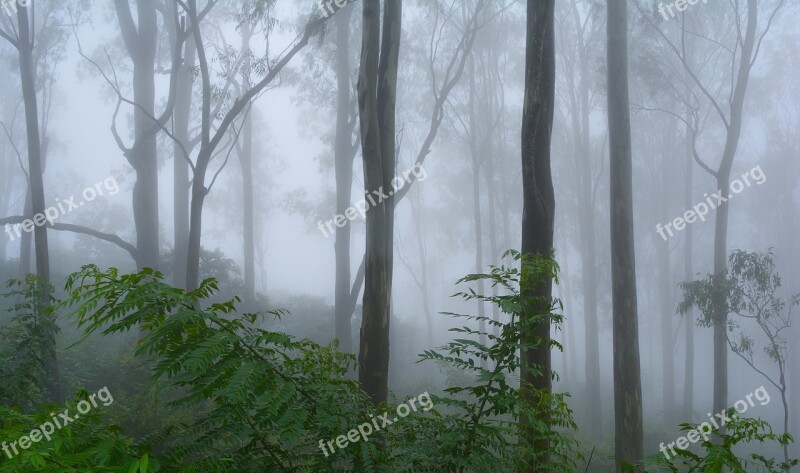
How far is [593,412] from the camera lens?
1475cm

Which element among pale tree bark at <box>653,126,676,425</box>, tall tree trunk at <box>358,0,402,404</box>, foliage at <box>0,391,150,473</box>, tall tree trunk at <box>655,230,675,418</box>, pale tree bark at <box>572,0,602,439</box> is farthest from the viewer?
pale tree bark at <box>653,126,676,425</box>

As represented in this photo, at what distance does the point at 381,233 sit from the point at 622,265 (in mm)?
3954

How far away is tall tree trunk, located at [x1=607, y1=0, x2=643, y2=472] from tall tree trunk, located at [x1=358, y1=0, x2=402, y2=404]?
3.63 m

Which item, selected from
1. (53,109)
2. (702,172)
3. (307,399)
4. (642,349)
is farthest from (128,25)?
(642,349)

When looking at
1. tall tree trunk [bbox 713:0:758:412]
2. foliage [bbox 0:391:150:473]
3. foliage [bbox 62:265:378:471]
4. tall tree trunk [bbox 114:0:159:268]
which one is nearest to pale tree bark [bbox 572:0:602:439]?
tall tree trunk [bbox 713:0:758:412]

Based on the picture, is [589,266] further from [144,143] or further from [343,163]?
[144,143]

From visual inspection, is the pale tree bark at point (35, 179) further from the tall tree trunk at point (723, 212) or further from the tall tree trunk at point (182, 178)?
the tall tree trunk at point (723, 212)

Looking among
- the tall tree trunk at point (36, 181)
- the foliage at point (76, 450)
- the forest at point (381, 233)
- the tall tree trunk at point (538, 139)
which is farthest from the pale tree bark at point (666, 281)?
the foliage at point (76, 450)

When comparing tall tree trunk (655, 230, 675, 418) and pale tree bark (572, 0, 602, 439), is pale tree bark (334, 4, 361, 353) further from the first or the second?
tall tree trunk (655, 230, 675, 418)

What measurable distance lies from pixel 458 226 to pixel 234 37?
15.1 m

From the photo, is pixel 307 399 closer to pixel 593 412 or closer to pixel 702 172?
pixel 593 412

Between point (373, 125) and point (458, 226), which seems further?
point (458, 226)

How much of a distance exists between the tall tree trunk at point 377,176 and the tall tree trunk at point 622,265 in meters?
3.63

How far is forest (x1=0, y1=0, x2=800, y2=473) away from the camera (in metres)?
1.87
